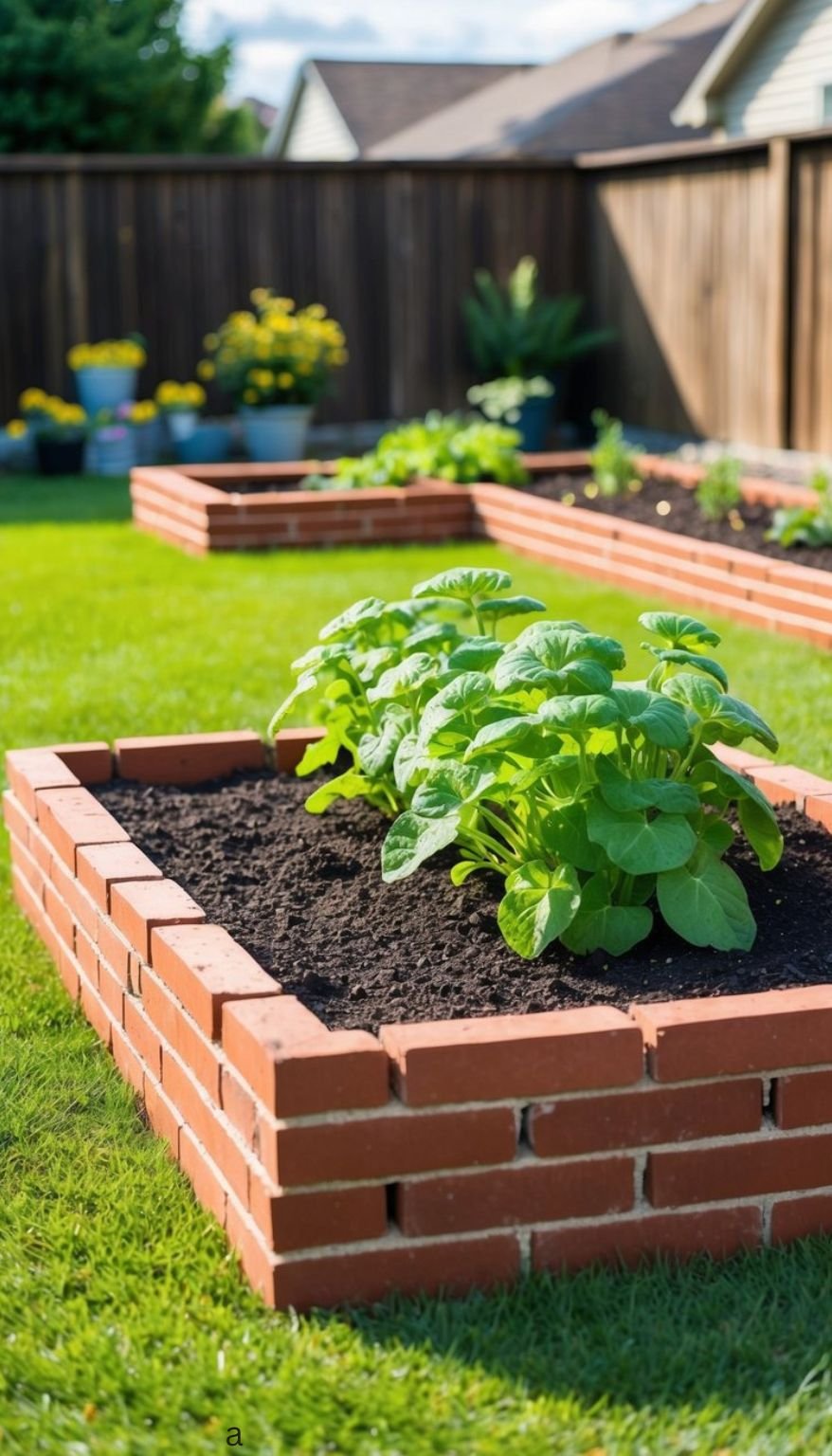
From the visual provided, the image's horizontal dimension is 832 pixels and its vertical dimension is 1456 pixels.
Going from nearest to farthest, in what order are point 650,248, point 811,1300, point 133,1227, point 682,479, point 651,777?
point 811,1300 → point 133,1227 → point 651,777 → point 682,479 → point 650,248

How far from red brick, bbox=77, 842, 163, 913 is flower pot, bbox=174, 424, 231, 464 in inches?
380

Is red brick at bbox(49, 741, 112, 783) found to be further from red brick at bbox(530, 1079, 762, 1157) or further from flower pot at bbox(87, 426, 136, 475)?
flower pot at bbox(87, 426, 136, 475)

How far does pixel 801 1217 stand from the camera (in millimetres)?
2559

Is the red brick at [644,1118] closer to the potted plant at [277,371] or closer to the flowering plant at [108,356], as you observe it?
the potted plant at [277,371]

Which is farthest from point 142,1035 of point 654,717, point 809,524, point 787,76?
point 787,76

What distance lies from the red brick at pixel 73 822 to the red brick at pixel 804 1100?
1.44m

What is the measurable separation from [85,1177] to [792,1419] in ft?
3.73

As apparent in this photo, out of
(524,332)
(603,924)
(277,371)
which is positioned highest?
(524,332)

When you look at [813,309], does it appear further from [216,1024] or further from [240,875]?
[216,1024]

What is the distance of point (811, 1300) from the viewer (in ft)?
7.81

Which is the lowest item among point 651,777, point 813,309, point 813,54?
point 651,777

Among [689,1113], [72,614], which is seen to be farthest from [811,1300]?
[72,614]

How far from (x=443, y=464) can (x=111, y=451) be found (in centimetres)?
378

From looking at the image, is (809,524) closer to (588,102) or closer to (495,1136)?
(495,1136)
